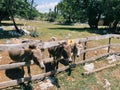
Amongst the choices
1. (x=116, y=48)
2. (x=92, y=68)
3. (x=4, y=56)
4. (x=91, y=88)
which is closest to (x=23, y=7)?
(x=116, y=48)

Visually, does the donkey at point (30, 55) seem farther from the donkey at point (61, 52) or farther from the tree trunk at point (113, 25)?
the tree trunk at point (113, 25)

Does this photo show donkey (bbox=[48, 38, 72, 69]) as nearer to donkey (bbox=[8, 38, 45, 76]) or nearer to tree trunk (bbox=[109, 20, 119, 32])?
donkey (bbox=[8, 38, 45, 76])

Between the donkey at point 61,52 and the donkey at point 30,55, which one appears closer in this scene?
the donkey at point 30,55

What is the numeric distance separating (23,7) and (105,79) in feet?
57.1

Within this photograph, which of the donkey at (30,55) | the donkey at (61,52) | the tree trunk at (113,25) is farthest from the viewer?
the tree trunk at (113,25)

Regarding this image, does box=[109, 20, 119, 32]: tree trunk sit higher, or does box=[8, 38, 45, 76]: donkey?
box=[8, 38, 45, 76]: donkey

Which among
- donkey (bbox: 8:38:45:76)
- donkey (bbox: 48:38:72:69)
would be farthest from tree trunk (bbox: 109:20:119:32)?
donkey (bbox: 8:38:45:76)

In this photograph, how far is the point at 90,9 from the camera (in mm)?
44219

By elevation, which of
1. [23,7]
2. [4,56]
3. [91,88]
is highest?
[23,7]

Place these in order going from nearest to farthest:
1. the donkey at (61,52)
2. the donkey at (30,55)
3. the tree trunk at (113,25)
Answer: the donkey at (30,55) < the donkey at (61,52) < the tree trunk at (113,25)

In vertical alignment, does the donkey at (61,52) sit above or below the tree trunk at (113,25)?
above

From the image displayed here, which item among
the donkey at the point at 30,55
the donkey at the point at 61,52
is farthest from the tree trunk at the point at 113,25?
the donkey at the point at 30,55

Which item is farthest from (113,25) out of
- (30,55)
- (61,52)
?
(30,55)

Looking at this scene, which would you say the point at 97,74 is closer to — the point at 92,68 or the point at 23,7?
the point at 92,68
